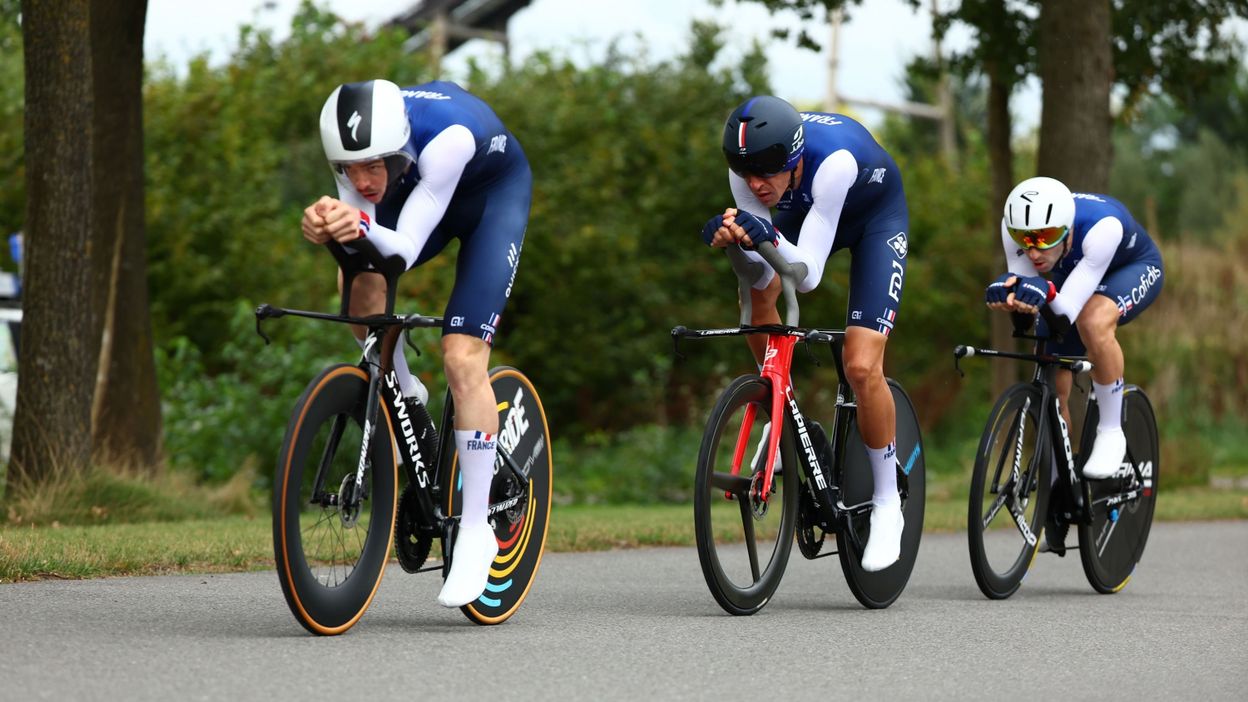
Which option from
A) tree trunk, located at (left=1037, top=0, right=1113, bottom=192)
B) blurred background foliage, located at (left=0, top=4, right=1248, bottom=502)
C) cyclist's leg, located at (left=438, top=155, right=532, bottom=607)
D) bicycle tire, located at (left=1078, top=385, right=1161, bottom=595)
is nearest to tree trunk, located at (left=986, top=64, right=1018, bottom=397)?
blurred background foliage, located at (left=0, top=4, right=1248, bottom=502)

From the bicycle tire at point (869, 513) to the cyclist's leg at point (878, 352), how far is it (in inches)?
1.8

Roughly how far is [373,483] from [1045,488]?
12.3 ft

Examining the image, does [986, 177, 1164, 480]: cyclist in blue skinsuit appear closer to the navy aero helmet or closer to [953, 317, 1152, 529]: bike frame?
[953, 317, 1152, 529]: bike frame

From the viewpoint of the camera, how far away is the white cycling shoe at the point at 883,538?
7.15 meters

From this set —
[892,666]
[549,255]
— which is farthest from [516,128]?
[892,666]

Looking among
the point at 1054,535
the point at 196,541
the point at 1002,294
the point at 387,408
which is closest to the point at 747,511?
the point at 387,408

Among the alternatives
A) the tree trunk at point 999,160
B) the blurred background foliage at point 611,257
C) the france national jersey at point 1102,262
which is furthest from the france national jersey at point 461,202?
the tree trunk at point 999,160

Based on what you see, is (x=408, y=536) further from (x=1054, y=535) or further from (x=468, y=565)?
(x=1054, y=535)

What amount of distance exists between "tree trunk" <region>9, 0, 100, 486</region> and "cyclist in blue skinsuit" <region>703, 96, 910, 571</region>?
482 cm

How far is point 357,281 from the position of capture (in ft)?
19.9

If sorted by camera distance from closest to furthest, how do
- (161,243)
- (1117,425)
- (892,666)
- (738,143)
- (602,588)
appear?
(892,666), (738,143), (602,588), (1117,425), (161,243)

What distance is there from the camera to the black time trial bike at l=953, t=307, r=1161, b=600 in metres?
7.80

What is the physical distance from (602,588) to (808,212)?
196 centimetres

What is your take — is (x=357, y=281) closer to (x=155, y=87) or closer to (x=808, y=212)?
(x=808, y=212)
